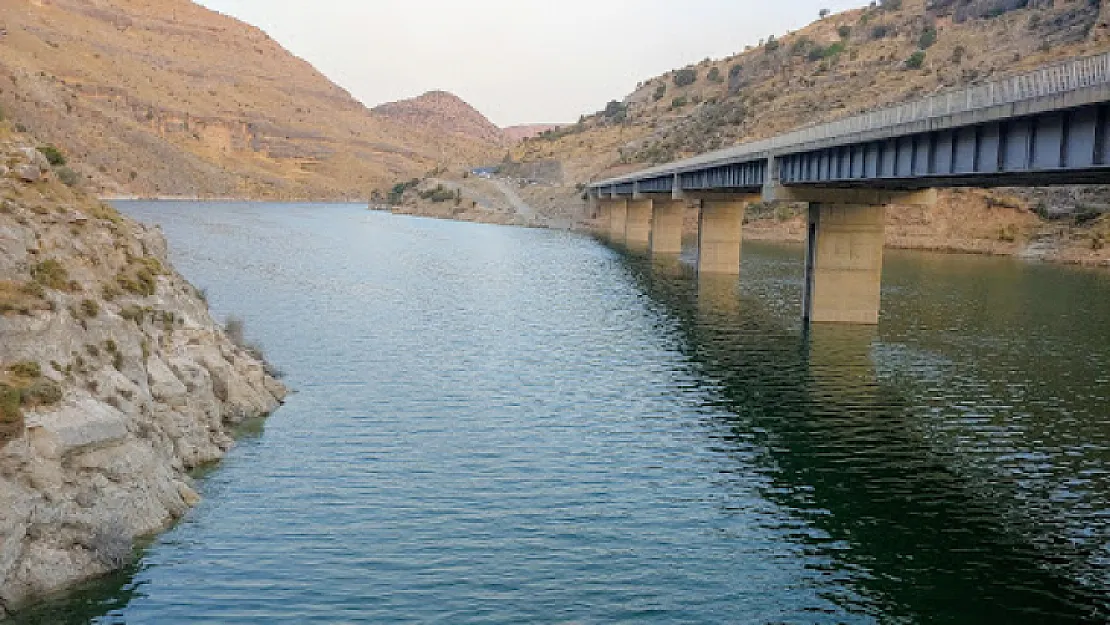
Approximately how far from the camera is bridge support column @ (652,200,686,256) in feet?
361

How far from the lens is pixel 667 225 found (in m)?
110

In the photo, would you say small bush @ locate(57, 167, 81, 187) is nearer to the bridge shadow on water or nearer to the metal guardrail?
the bridge shadow on water

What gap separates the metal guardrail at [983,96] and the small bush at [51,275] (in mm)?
27856

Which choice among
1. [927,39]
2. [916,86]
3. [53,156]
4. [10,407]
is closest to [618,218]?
[916,86]

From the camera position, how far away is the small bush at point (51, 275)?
25219 mm

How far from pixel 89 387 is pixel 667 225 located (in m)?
91.0

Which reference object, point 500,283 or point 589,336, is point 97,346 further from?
point 500,283

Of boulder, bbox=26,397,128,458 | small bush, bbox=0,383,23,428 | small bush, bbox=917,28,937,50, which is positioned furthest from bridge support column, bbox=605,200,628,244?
small bush, bbox=0,383,23,428

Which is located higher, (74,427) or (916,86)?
(916,86)

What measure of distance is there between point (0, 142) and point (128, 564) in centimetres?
1741

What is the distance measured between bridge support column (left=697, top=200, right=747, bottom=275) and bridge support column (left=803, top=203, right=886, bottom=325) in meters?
28.1

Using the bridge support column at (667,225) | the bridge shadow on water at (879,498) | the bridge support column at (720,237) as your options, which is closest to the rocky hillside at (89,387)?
the bridge shadow on water at (879,498)

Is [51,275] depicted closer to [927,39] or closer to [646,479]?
[646,479]

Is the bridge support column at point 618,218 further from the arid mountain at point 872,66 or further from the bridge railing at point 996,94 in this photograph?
the bridge railing at point 996,94
